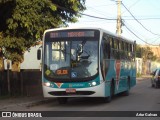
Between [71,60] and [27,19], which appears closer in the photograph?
[71,60]

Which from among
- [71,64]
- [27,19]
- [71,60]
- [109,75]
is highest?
[27,19]

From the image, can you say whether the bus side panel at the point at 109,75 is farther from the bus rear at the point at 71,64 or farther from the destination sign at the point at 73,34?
the destination sign at the point at 73,34

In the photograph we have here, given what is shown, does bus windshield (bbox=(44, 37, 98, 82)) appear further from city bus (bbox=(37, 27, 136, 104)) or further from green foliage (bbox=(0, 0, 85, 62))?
green foliage (bbox=(0, 0, 85, 62))

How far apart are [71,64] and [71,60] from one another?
0.18 meters

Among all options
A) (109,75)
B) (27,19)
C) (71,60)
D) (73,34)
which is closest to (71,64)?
(71,60)

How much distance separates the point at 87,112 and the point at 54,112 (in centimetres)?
130

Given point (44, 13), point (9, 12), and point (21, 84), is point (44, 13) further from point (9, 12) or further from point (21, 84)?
point (21, 84)

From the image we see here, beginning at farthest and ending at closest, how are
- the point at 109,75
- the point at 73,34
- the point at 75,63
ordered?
1. the point at 109,75
2. the point at 73,34
3. the point at 75,63

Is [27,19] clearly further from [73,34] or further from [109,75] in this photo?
[109,75]

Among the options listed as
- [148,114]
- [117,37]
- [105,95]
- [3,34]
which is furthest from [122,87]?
[148,114]

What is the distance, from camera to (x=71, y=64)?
18.9 m

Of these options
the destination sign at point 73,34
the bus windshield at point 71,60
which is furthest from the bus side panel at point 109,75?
the destination sign at point 73,34

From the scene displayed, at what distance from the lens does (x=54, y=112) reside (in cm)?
1666

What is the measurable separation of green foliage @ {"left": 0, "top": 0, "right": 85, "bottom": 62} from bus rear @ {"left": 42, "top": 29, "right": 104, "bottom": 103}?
73.3 inches
